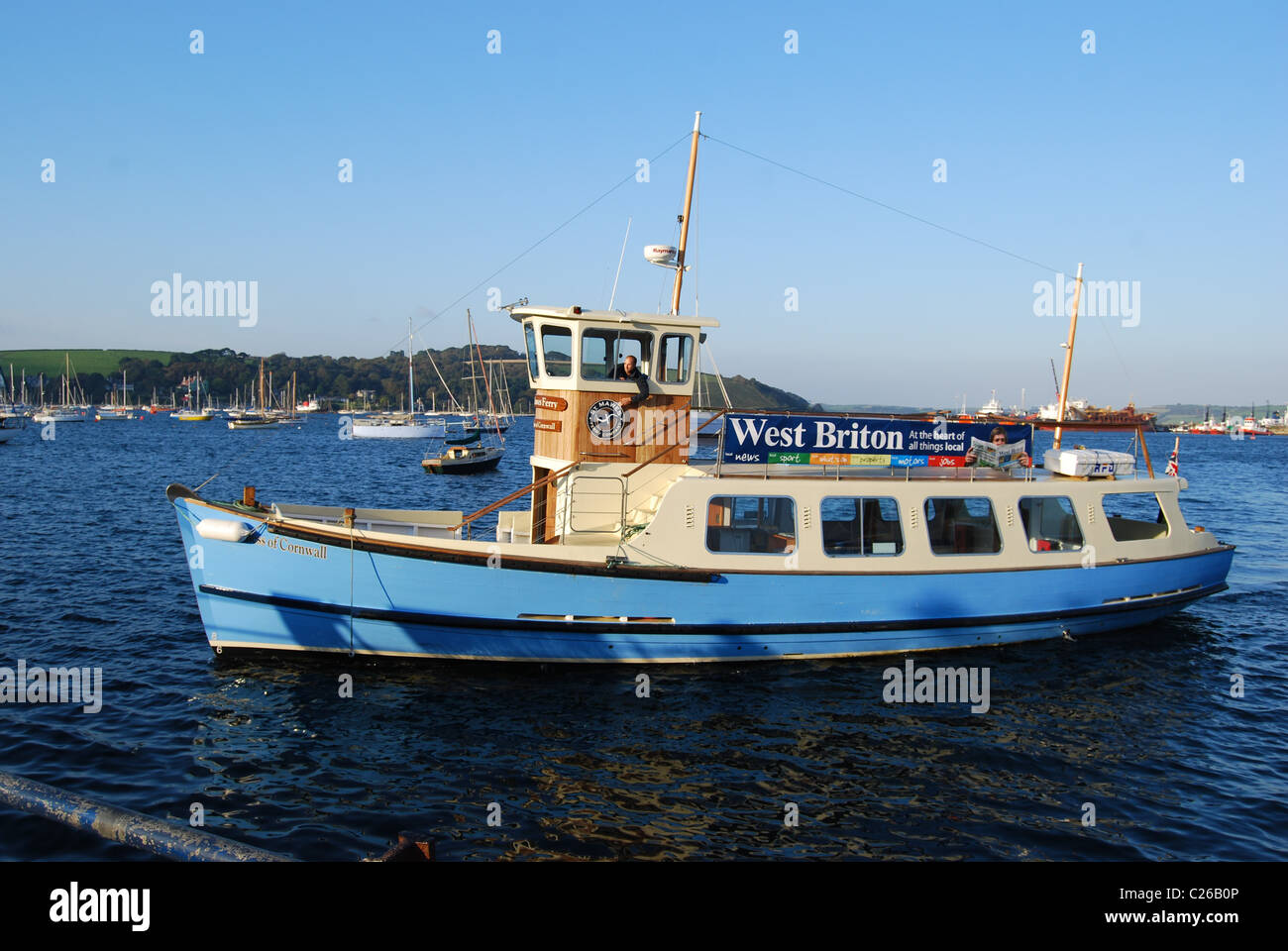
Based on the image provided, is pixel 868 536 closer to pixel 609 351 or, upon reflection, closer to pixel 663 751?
pixel 609 351

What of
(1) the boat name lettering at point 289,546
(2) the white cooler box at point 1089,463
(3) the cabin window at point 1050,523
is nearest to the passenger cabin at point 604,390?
(1) the boat name lettering at point 289,546

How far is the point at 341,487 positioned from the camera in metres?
43.0

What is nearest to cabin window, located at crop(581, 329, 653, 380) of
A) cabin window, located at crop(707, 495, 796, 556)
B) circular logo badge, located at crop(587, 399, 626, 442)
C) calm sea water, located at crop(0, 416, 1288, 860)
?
circular logo badge, located at crop(587, 399, 626, 442)

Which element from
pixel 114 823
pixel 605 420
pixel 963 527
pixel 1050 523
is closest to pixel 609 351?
pixel 605 420

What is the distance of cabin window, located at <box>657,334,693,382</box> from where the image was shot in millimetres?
14203

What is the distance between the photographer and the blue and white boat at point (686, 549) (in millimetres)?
11906

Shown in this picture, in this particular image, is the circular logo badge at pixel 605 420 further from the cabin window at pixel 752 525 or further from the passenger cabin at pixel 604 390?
the cabin window at pixel 752 525

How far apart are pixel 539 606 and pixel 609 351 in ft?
15.1

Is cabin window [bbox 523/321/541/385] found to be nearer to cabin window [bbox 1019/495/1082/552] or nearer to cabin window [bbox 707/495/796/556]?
cabin window [bbox 707/495/796/556]

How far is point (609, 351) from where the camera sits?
14.0m

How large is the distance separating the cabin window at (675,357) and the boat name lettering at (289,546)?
20.4 feet

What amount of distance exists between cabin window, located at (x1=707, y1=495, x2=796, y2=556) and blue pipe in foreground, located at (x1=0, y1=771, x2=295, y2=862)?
10.1 meters
